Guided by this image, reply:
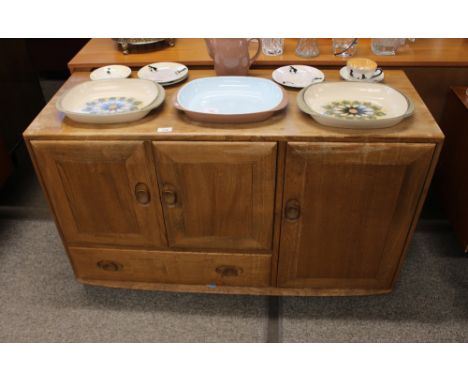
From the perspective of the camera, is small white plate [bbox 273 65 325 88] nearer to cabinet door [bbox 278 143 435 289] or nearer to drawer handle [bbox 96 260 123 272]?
cabinet door [bbox 278 143 435 289]

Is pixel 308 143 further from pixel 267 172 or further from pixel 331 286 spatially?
pixel 331 286

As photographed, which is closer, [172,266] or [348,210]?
[348,210]

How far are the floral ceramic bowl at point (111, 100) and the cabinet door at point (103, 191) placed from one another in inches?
3.0

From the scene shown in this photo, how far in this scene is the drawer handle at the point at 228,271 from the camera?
1346 mm

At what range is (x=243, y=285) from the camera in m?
1.39

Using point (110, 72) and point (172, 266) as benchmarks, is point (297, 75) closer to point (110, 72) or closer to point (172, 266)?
point (110, 72)

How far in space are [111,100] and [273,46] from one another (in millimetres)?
623

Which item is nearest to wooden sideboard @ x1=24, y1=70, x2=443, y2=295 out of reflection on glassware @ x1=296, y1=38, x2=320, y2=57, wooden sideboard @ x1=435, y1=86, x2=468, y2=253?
reflection on glassware @ x1=296, y1=38, x2=320, y2=57

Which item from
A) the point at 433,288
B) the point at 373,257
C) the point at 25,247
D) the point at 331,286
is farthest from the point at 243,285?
the point at 25,247

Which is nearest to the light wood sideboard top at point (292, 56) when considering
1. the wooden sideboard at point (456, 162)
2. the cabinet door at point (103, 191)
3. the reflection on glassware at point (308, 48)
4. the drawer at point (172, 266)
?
the reflection on glassware at point (308, 48)

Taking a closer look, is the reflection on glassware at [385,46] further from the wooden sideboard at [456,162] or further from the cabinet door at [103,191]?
the cabinet door at [103,191]

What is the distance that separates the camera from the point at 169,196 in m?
1.17

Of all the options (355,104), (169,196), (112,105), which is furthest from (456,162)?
(112,105)

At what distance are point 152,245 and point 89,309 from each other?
1.18ft
